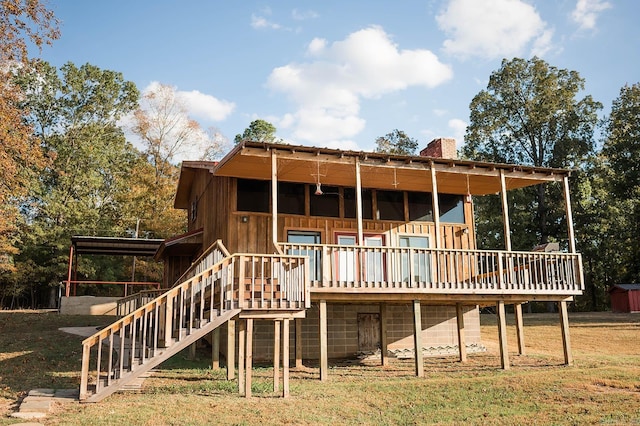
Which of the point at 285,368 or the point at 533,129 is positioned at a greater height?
the point at 533,129

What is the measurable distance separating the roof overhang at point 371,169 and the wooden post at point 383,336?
3819 mm

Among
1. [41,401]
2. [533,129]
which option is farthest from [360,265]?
[533,129]

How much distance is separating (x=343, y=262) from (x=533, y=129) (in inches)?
1167

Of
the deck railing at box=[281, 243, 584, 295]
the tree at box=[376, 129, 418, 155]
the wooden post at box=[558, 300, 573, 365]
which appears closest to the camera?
the deck railing at box=[281, 243, 584, 295]

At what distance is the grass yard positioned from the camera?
31.7 ft

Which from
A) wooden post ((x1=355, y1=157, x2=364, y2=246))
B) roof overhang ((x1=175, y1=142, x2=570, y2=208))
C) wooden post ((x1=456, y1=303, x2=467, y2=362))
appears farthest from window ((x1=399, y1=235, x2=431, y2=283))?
wooden post ((x1=456, y1=303, x2=467, y2=362))

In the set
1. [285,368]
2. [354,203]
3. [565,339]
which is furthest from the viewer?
[354,203]

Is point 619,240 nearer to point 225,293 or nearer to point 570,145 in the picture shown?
point 570,145

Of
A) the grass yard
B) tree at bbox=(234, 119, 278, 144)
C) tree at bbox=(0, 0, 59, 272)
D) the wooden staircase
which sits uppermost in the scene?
tree at bbox=(234, 119, 278, 144)

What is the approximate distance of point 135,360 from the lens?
10398 millimetres

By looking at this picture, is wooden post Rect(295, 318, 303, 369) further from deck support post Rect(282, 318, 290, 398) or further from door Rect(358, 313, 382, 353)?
deck support post Rect(282, 318, 290, 398)

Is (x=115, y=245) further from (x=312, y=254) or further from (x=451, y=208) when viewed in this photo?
(x=451, y=208)

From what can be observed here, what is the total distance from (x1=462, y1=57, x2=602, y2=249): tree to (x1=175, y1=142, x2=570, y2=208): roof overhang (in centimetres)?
Answer: 2310

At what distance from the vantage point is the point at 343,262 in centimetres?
1476
